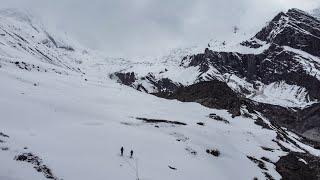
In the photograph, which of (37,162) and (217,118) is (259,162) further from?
(37,162)

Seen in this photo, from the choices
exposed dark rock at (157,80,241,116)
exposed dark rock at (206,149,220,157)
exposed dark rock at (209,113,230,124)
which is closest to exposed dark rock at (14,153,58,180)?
exposed dark rock at (206,149,220,157)

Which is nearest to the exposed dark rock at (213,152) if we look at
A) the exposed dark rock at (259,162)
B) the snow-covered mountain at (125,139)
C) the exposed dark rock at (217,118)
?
the snow-covered mountain at (125,139)

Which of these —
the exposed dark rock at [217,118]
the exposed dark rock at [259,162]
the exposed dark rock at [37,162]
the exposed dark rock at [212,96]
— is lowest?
the exposed dark rock at [259,162]

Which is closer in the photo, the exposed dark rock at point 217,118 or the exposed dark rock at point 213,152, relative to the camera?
the exposed dark rock at point 213,152

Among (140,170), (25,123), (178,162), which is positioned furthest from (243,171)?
(25,123)

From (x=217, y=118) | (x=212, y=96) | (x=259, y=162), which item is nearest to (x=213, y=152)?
(x=259, y=162)

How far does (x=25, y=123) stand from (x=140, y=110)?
80.2 ft

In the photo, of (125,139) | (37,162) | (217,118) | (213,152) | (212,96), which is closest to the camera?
(37,162)

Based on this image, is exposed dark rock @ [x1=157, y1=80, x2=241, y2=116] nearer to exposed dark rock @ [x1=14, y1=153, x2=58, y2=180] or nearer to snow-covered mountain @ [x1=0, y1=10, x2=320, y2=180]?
snow-covered mountain @ [x1=0, y1=10, x2=320, y2=180]

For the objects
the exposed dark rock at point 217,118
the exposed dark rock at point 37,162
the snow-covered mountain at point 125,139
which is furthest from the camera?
the exposed dark rock at point 217,118

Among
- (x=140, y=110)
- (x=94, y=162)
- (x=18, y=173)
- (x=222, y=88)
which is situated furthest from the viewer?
(x=222, y=88)

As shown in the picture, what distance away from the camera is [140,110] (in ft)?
230

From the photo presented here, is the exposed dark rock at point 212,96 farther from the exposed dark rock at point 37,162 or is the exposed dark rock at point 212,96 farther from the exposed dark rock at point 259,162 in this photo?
the exposed dark rock at point 37,162

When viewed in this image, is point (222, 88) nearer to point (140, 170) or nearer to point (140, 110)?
point (140, 110)
